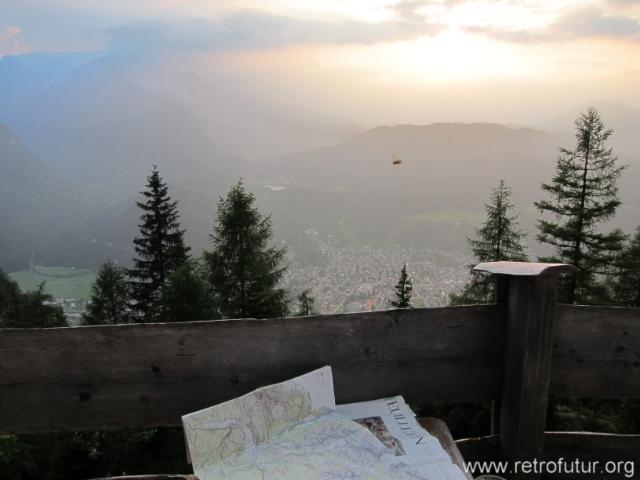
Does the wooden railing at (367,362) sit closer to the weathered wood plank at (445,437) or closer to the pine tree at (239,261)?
the weathered wood plank at (445,437)

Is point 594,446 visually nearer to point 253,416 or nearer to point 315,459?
point 315,459

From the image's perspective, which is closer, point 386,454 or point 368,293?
point 386,454

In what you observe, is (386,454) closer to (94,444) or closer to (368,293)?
(94,444)

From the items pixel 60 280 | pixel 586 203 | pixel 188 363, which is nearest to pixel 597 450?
pixel 188 363

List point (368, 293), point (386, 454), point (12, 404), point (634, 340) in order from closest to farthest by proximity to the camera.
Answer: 1. point (386, 454)
2. point (12, 404)
3. point (634, 340)
4. point (368, 293)

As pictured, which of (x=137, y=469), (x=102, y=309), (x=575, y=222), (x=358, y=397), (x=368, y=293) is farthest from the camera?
Result: (x=368, y=293)

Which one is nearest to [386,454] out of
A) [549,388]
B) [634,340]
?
[549,388]

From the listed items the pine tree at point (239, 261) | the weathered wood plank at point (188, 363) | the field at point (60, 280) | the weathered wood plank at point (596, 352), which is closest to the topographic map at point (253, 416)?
the weathered wood plank at point (188, 363)
